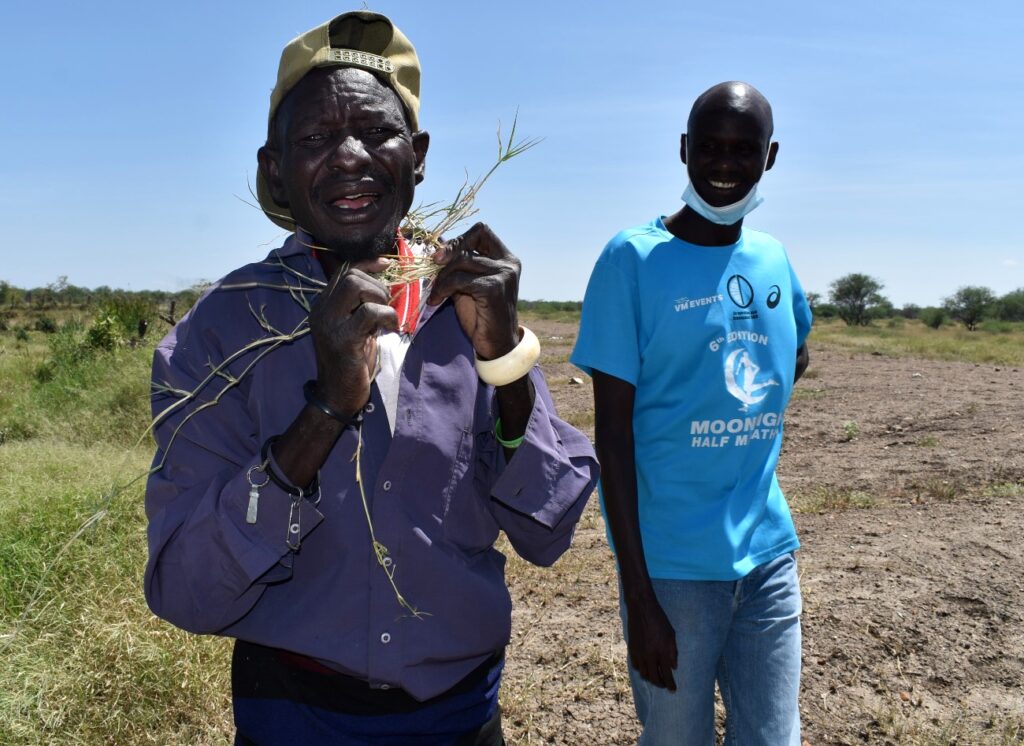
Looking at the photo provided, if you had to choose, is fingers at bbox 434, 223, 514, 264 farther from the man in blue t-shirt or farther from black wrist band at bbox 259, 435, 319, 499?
the man in blue t-shirt

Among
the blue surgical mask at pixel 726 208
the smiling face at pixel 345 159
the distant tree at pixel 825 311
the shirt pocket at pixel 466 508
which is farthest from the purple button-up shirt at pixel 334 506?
the distant tree at pixel 825 311

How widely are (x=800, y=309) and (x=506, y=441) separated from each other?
1202 millimetres

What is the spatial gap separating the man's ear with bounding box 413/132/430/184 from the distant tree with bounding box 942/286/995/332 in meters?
45.9

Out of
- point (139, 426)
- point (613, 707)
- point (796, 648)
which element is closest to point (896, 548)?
point (613, 707)

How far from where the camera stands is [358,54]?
1.54 m

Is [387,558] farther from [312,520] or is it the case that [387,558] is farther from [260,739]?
[260,739]

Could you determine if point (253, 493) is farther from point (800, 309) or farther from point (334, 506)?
point (800, 309)

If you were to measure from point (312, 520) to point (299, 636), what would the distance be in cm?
21

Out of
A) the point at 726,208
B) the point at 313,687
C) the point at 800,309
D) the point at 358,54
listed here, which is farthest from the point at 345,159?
the point at 800,309

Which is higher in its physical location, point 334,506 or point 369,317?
point 369,317

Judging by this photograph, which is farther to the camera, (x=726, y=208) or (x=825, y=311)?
(x=825, y=311)

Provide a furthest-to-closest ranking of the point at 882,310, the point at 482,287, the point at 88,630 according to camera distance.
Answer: the point at 882,310
the point at 88,630
the point at 482,287

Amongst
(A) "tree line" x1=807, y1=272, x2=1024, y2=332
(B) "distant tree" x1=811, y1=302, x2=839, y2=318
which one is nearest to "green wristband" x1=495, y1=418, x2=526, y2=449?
(A) "tree line" x1=807, y1=272, x2=1024, y2=332

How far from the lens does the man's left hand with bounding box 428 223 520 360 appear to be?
4.83 feet
